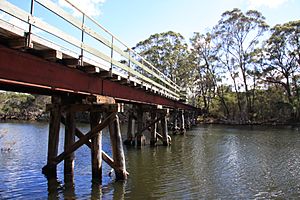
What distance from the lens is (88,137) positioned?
31.5 feet

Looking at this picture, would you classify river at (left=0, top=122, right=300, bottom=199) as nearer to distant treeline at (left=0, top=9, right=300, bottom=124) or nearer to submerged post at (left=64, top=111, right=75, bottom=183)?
submerged post at (left=64, top=111, right=75, bottom=183)

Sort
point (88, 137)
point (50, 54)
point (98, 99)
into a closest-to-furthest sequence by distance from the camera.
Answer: point (50, 54), point (88, 137), point (98, 99)

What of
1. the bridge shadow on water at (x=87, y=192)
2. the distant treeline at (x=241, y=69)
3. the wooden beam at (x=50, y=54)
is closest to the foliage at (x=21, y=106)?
the distant treeline at (x=241, y=69)

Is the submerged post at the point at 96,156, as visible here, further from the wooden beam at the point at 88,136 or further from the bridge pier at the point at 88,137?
the wooden beam at the point at 88,136

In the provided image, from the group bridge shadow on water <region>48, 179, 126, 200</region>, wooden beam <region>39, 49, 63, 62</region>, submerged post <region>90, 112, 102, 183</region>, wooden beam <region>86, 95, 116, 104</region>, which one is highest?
wooden beam <region>39, 49, 63, 62</region>

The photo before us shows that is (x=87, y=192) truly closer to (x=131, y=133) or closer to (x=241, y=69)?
(x=131, y=133)

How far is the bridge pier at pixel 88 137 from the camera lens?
9.83 metres

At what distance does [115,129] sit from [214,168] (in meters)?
5.12

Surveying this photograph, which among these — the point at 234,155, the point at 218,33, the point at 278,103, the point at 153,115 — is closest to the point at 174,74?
the point at 218,33

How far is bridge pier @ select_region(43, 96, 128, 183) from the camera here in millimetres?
9828

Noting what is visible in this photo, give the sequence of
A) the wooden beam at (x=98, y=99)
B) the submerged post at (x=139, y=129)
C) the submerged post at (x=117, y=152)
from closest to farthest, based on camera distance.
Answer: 1. the wooden beam at (x=98, y=99)
2. the submerged post at (x=117, y=152)
3. the submerged post at (x=139, y=129)

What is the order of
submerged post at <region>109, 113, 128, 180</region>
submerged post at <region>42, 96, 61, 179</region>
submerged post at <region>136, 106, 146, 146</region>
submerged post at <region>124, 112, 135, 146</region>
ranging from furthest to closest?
submerged post at <region>124, 112, 135, 146</region> → submerged post at <region>136, 106, 146, 146</region> → submerged post at <region>109, 113, 128, 180</region> → submerged post at <region>42, 96, 61, 179</region>

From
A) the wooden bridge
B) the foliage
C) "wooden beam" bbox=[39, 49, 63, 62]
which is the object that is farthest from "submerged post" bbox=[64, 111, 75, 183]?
the foliage

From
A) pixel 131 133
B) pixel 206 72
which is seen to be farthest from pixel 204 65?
pixel 131 133
